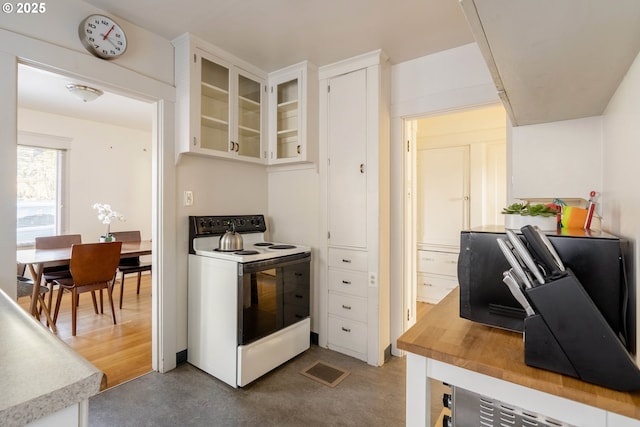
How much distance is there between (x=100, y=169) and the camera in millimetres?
4715

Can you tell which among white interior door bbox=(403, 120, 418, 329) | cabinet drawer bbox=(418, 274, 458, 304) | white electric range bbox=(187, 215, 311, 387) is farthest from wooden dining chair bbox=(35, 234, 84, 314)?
cabinet drawer bbox=(418, 274, 458, 304)

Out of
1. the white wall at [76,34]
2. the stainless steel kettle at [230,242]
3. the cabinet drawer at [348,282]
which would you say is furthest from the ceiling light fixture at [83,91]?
the cabinet drawer at [348,282]

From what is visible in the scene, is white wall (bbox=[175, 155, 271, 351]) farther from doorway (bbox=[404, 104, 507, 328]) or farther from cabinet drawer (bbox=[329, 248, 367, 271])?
doorway (bbox=[404, 104, 507, 328])

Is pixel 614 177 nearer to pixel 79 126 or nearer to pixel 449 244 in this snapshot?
pixel 449 244

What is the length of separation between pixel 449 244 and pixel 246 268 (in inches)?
106

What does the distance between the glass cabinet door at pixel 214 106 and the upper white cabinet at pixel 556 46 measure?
1.98 m

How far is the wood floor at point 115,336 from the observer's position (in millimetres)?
2309

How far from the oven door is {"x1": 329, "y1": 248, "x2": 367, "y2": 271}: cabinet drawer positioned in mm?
211

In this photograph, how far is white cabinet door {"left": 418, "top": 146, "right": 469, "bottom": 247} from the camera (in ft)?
12.1

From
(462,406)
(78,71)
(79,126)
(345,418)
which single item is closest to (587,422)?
(462,406)

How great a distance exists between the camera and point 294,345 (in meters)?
2.44

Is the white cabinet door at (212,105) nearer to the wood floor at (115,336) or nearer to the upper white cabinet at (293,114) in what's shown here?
the upper white cabinet at (293,114)

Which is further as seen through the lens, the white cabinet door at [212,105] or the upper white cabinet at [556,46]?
the white cabinet door at [212,105]

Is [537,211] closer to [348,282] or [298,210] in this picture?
[348,282]
